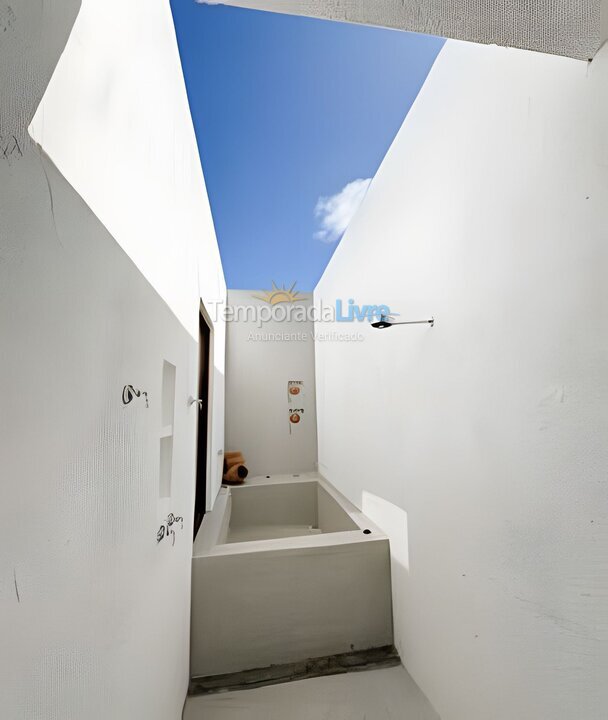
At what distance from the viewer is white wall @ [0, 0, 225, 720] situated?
17.8 inches

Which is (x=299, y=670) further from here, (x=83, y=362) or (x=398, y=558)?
(x=83, y=362)

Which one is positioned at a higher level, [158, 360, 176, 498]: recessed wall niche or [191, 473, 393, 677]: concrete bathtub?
[158, 360, 176, 498]: recessed wall niche

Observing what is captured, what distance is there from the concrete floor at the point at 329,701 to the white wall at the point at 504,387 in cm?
12

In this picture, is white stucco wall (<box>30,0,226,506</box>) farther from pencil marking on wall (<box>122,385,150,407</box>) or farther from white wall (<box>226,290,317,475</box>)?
white wall (<box>226,290,317,475</box>)

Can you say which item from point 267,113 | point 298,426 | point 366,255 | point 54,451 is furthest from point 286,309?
point 54,451

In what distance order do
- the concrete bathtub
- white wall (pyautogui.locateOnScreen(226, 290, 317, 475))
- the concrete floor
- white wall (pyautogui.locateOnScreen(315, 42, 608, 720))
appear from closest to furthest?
1. white wall (pyautogui.locateOnScreen(315, 42, 608, 720))
2. the concrete floor
3. the concrete bathtub
4. white wall (pyautogui.locateOnScreen(226, 290, 317, 475))

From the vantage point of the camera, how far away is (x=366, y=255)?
7.67 ft

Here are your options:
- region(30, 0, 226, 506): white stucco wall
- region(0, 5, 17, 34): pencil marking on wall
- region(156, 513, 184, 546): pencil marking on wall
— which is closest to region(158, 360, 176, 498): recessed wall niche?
region(156, 513, 184, 546): pencil marking on wall

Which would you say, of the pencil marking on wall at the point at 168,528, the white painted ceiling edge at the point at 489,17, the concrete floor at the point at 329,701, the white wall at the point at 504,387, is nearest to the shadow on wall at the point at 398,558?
the white wall at the point at 504,387

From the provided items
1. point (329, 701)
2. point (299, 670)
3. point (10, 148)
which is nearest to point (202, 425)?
point (299, 670)

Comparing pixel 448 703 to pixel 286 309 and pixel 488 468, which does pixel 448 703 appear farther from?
pixel 286 309

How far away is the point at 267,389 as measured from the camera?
13.5 feet

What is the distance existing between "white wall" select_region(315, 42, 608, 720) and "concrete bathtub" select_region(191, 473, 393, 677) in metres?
0.21

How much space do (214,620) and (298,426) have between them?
2.47 metres
